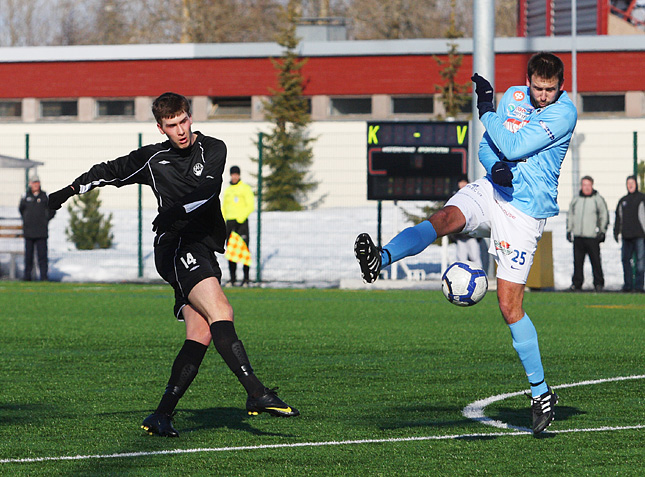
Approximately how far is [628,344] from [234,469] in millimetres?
6591

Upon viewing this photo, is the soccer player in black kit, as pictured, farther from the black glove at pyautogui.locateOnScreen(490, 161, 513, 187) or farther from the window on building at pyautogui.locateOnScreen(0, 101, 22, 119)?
the window on building at pyautogui.locateOnScreen(0, 101, 22, 119)

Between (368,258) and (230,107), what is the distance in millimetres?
31915

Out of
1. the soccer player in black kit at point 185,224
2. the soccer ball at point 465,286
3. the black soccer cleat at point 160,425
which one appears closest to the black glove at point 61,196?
the soccer player in black kit at point 185,224

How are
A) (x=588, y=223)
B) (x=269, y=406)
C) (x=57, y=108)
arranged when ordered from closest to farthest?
(x=269, y=406)
(x=588, y=223)
(x=57, y=108)

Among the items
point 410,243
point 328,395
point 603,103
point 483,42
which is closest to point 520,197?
point 410,243

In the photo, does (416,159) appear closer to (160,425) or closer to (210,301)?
(210,301)

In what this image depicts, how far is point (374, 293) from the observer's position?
18.7m

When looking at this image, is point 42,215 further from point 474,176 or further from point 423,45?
point 423,45

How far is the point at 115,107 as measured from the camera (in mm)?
37844

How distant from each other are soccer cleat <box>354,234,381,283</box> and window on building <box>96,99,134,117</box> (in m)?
32.8

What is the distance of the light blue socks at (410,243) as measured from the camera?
6055 mm

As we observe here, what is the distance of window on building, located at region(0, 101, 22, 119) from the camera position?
126ft

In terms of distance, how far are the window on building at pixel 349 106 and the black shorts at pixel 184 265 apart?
30554 mm

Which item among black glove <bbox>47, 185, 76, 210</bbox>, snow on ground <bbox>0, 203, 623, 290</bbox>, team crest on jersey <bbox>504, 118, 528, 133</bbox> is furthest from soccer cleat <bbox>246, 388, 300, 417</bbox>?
snow on ground <bbox>0, 203, 623, 290</bbox>
